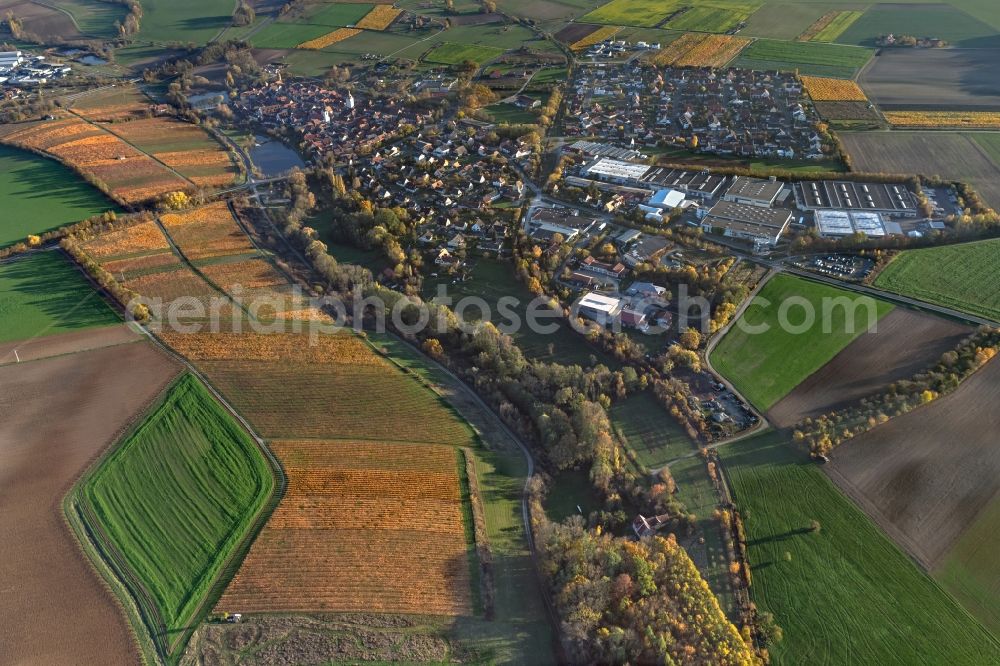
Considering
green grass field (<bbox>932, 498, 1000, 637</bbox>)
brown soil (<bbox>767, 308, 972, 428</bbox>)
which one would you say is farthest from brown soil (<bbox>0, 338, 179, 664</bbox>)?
brown soil (<bbox>767, 308, 972, 428</bbox>)

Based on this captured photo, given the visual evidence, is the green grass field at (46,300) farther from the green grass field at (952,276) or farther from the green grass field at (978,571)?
the green grass field at (952,276)

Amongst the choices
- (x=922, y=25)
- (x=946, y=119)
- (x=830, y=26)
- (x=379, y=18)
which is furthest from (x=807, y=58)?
(x=379, y=18)

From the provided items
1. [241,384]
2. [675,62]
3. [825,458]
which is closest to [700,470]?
[825,458]

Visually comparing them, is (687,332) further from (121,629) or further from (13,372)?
(13,372)

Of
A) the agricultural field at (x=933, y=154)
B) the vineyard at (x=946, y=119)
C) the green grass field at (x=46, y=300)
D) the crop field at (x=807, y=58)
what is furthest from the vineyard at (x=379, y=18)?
the vineyard at (x=946, y=119)

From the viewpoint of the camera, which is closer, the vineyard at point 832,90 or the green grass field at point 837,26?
the vineyard at point 832,90

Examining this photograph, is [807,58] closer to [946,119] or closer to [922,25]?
[922,25]

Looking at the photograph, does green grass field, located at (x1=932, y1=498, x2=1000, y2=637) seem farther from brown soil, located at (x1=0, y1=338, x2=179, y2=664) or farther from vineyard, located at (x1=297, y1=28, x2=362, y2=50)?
vineyard, located at (x1=297, y1=28, x2=362, y2=50)
